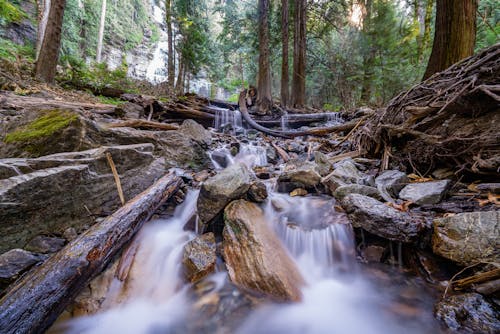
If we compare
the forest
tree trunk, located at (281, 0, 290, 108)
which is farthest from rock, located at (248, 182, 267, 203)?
tree trunk, located at (281, 0, 290, 108)

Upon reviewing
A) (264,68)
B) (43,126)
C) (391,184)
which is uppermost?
(264,68)

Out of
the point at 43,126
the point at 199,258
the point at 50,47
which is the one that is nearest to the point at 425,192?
the point at 199,258

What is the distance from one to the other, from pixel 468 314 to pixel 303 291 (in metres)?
1.21

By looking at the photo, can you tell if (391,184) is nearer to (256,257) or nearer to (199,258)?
(256,257)

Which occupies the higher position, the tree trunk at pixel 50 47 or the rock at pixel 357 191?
the tree trunk at pixel 50 47

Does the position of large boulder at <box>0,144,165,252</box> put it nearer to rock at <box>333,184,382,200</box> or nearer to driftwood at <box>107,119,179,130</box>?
driftwood at <box>107,119,179,130</box>

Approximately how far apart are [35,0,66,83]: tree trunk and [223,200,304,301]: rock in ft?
27.4

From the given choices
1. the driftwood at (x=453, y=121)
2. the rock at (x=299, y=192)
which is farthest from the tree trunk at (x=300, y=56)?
the rock at (x=299, y=192)

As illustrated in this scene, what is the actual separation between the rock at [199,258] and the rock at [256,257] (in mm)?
169

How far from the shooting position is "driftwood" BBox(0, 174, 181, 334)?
1380 mm

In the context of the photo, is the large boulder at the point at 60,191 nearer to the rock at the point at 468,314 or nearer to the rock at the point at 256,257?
the rock at the point at 256,257

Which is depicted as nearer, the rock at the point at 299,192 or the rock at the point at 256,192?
the rock at the point at 256,192

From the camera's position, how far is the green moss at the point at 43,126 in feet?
10.2

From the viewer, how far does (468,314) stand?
5.30 ft
